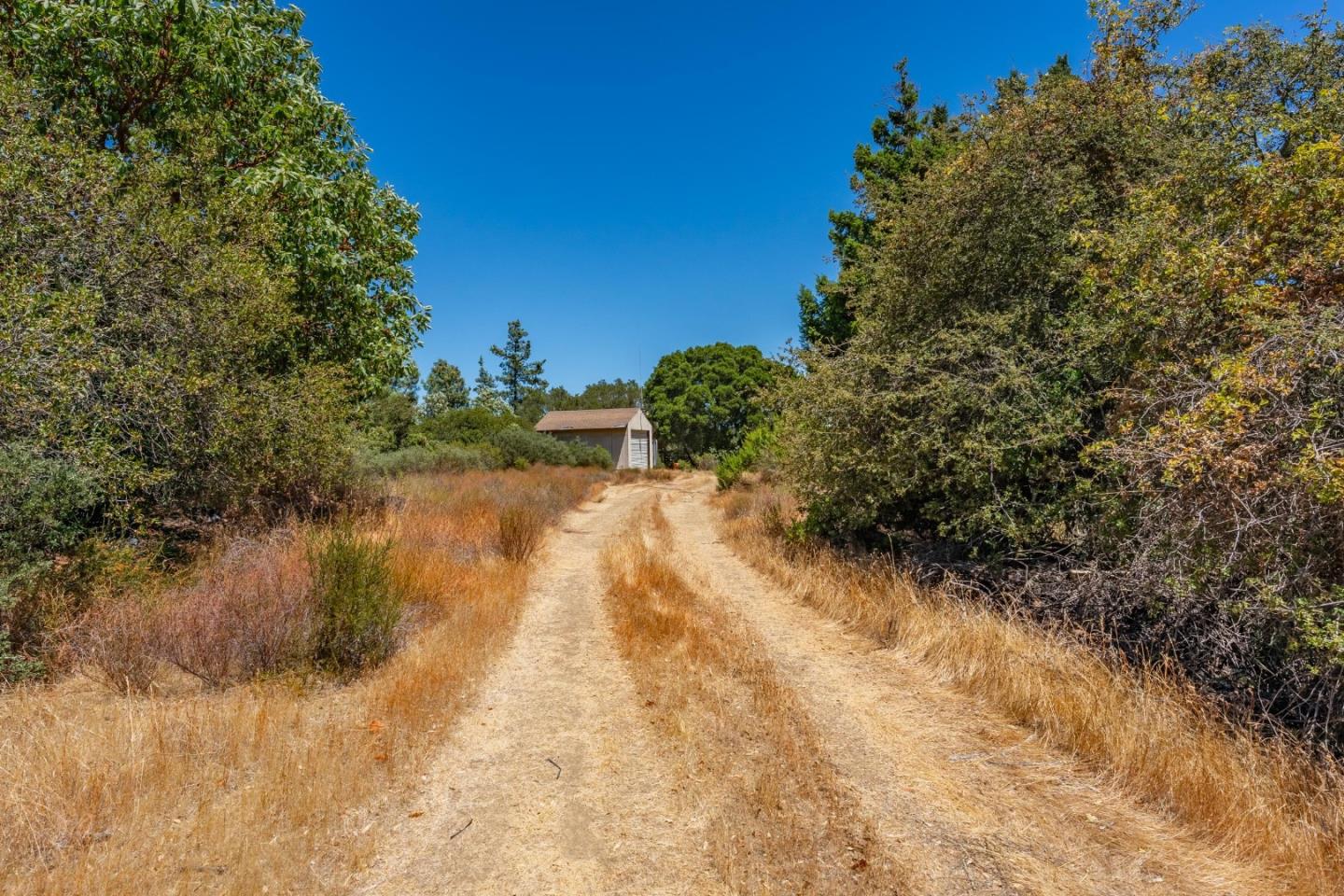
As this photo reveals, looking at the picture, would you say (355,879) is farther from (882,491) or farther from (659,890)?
(882,491)

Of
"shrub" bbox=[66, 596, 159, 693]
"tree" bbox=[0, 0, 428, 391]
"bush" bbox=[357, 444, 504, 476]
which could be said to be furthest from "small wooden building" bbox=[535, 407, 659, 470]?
"shrub" bbox=[66, 596, 159, 693]

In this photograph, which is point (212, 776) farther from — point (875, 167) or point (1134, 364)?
point (875, 167)

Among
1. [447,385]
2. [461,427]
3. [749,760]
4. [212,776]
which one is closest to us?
[212,776]

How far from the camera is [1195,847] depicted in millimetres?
2824

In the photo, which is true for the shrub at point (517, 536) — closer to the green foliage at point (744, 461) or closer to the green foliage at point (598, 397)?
the green foliage at point (744, 461)

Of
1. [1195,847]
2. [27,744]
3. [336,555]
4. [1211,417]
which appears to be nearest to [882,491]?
[1211,417]

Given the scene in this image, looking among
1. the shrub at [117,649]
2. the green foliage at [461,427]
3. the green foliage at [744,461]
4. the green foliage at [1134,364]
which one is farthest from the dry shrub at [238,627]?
the green foliage at [461,427]

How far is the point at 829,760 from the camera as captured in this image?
3754 millimetres

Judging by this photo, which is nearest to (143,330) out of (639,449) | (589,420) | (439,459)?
(439,459)

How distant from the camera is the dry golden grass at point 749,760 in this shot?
274 centimetres

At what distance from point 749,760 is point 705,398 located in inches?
1444

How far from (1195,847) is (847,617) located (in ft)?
13.6

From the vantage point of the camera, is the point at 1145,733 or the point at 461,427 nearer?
the point at 1145,733

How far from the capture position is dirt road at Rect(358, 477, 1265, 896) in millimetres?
2670
